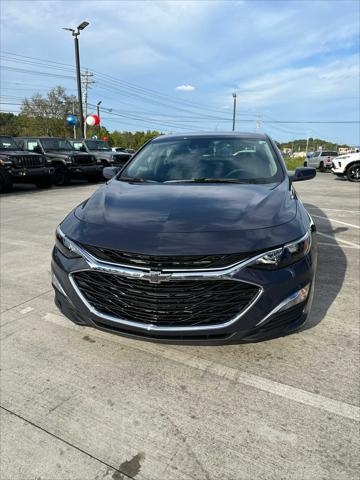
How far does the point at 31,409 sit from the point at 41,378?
0.29 meters

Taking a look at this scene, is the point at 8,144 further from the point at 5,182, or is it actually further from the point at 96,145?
the point at 96,145

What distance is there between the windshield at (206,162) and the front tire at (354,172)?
1444 cm

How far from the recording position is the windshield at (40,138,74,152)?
566 inches

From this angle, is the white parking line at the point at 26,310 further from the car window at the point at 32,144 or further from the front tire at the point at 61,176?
the car window at the point at 32,144

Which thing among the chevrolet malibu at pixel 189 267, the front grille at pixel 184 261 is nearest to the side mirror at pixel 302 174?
the chevrolet malibu at pixel 189 267

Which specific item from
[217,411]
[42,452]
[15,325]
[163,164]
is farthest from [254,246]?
[15,325]

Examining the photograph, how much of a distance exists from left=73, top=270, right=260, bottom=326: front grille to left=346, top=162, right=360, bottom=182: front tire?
54.2 feet

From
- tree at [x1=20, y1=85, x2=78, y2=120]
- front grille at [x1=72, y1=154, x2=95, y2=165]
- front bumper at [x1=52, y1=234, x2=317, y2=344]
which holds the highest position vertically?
tree at [x1=20, y1=85, x2=78, y2=120]

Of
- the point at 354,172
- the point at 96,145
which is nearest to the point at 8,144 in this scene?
the point at 96,145

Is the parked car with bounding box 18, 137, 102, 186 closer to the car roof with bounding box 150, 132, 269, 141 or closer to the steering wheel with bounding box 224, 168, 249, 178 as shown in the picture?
the car roof with bounding box 150, 132, 269, 141

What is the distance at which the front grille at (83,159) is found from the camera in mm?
14385

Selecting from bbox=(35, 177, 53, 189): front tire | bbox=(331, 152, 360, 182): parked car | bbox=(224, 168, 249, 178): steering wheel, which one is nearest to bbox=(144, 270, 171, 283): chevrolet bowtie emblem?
bbox=(224, 168, 249, 178): steering wheel

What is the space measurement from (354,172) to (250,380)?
1661 centimetres

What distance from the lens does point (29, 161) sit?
1207 cm
